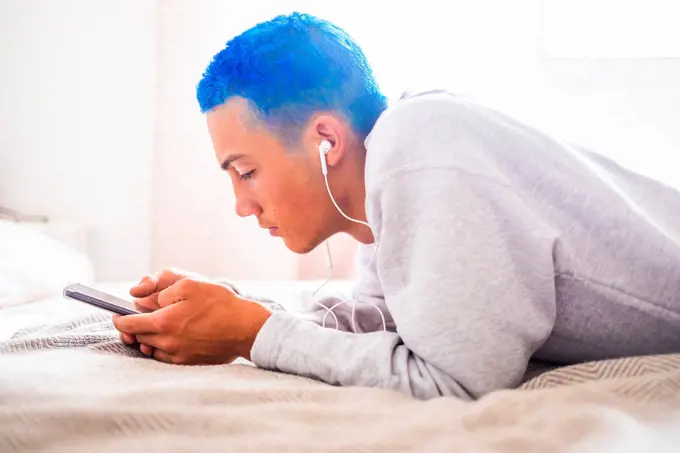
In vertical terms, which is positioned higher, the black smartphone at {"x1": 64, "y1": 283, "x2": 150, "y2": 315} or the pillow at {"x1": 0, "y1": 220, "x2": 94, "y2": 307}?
the black smartphone at {"x1": 64, "y1": 283, "x2": 150, "y2": 315}

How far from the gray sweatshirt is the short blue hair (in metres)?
0.16

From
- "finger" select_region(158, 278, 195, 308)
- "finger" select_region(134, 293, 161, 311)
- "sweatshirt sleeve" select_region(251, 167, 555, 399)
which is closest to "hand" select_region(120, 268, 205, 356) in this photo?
"finger" select_region(134, 293, 161, 311)

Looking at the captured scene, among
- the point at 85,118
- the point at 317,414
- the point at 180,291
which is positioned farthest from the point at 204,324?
the point at 85,118

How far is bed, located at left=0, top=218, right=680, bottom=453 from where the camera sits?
521 mm

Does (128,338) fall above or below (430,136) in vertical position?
below

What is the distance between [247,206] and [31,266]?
30.2 inches

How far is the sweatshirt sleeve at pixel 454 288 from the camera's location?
695 mm

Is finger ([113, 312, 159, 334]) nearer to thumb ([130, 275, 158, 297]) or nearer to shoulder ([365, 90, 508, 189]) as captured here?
thumb ([130, 275, 158, 297])

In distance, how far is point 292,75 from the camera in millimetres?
949

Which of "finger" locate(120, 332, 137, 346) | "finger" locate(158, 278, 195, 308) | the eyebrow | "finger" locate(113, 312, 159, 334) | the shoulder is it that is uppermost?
the shoulder

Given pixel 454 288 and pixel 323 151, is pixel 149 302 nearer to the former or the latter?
pixel 323 151

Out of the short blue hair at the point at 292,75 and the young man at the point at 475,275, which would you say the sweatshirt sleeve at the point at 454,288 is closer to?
the young man at the point at 475,275

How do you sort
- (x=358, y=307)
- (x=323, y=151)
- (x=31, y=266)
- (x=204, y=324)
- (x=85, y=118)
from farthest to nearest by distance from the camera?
(x=85, y=118) < (x=31, y=266) < (x=358, y=307) < (x=323, y=151) < (x=204, y=324)

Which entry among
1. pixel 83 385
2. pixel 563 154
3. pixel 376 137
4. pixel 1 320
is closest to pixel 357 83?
pixel 376 137
